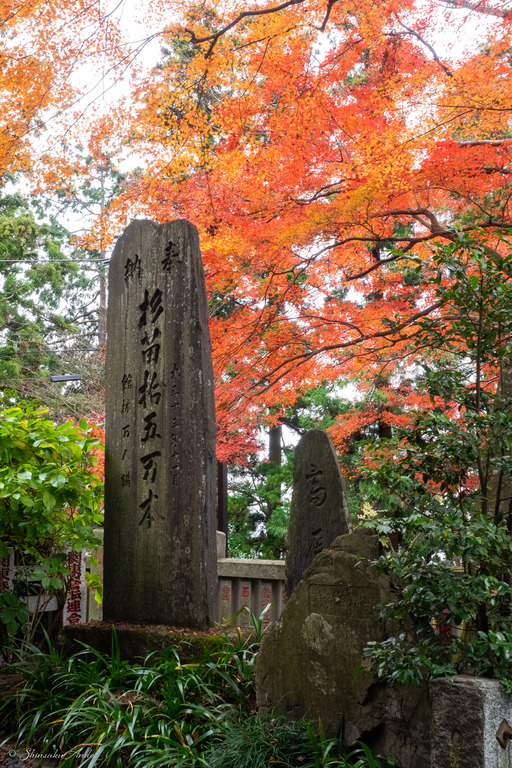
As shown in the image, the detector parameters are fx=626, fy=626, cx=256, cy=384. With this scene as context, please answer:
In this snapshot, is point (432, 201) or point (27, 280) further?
point (27, 280)

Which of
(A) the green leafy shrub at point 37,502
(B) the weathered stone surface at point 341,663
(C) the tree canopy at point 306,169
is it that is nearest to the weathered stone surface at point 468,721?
(B) the weathered stone surface at point 341,663

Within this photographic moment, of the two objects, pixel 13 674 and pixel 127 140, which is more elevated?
pixel 127 140

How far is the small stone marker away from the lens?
4695 mm

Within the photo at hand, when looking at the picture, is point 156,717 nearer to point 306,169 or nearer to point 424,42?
point 306,169

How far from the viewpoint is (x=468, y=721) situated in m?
2.41

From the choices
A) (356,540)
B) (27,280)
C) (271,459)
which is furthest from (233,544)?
(356,540)

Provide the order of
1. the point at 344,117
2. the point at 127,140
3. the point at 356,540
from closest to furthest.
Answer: the point at 356,540, the point at 344,117, the point at 127,140

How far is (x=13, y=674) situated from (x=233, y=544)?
36.3ft

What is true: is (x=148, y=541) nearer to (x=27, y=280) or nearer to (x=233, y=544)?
(x=233, y=544)

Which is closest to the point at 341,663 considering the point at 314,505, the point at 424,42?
the point at 314,505

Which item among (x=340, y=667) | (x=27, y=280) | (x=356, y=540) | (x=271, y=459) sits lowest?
(x=340, y=667)

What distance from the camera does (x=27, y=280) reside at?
1617 centimetres

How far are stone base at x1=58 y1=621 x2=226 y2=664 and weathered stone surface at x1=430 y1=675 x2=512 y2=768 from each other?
2.09m

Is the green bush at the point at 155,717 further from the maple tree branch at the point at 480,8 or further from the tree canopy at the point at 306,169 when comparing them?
the maple tree branch at the point at 480,8
